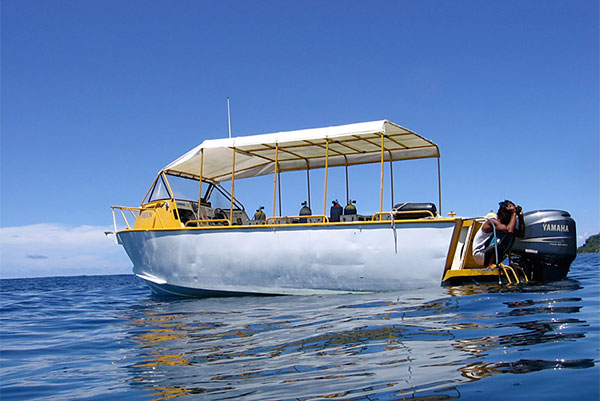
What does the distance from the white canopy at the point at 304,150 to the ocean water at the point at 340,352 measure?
334 centimetres

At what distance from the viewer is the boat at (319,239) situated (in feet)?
27.6

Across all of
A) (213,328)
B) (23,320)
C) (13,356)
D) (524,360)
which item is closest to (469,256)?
(213,328)

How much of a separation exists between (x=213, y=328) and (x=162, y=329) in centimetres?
78

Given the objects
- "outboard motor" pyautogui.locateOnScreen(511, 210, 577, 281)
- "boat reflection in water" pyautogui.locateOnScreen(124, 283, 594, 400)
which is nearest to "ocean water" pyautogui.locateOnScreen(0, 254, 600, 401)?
"boat reflection in water" pyautogui.locateOnScreen(124, 283, 594, 400)

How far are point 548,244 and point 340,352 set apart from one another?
5.38 metres

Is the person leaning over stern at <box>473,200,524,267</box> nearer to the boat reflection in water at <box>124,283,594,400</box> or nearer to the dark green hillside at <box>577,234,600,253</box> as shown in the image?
the boat reflection in water at <box>124,283,594,400</box>

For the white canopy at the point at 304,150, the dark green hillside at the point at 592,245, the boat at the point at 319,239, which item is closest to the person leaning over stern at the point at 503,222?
the boat at the point at 319,239

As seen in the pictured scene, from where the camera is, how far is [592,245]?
66.1 meters

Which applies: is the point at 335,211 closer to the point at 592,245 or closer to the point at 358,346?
the point at 358,346

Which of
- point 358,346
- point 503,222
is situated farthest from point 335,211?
point 358,346

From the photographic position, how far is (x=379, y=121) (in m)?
8.97

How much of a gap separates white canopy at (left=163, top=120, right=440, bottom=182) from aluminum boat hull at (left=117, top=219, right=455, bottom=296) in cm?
150

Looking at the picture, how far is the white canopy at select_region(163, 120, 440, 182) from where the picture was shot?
9414 millimetres

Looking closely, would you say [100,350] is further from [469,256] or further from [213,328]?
[469,256]
